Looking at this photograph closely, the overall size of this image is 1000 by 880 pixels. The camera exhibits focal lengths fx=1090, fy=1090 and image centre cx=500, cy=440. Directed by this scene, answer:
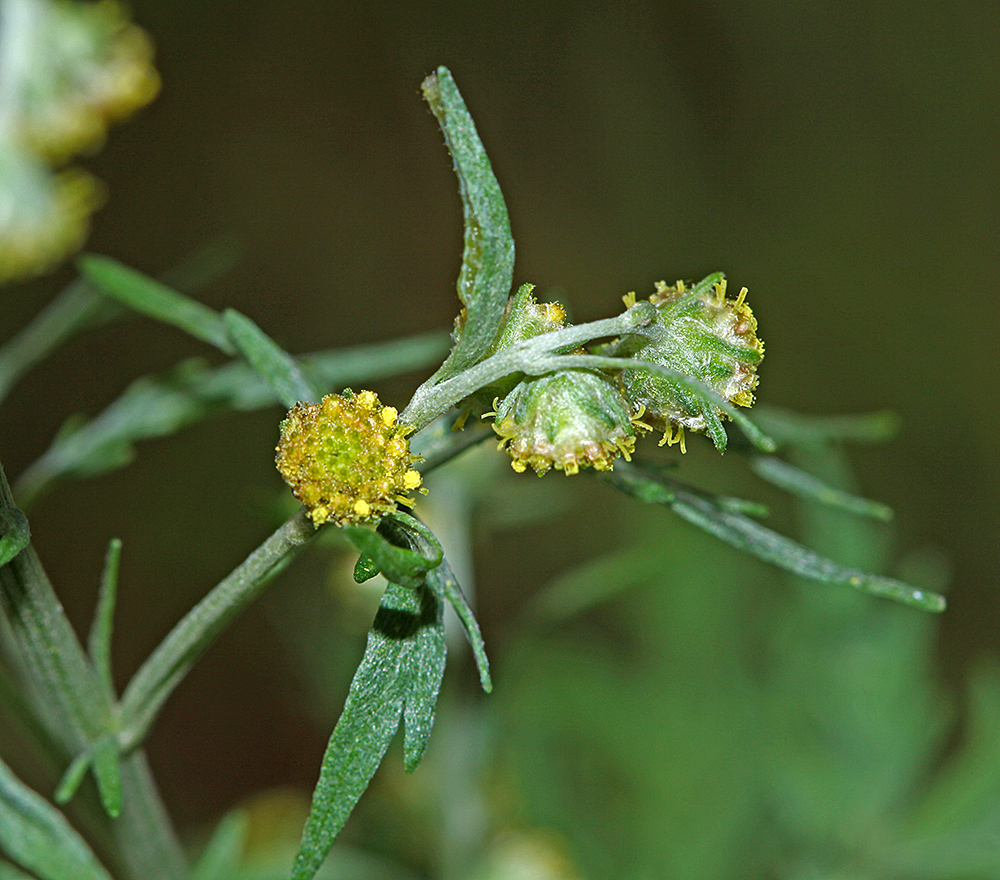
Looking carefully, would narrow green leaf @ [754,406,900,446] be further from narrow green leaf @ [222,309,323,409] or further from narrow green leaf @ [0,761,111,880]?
narrow green leaf @ [0,761,111,880]

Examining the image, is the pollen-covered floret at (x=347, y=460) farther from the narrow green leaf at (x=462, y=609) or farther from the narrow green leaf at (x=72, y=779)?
the narrow green leaf at (x=72, y=779)

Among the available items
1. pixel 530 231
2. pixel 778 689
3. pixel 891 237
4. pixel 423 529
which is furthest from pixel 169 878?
pixel 891 237

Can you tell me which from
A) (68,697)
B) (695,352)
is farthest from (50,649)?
(695,352)

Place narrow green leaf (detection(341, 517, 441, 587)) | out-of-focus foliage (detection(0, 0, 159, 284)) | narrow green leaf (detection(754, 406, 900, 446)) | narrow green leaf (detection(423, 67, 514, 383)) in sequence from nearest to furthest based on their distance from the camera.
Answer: narrow green leaf (detection(341, 517, 441, 587)) < narrow green leaf (detection(423, 67, 514, 383)) < narrow green leaf (detection(754, 406, 900, 446)) < out-of-focus foliage (detection(0, 0, 159, 284))

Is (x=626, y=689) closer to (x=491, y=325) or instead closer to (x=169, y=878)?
(x=169, y=878)

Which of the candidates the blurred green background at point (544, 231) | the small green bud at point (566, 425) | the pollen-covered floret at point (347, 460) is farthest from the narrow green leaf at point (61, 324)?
the blurred green background at point (544, 231)

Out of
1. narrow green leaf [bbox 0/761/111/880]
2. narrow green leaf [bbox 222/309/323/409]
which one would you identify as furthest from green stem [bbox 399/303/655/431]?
narrow green leaf [bbox 0/761/111/880]
